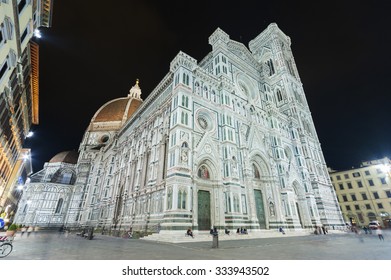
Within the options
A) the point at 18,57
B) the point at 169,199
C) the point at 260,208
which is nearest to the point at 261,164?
the point at 260,208

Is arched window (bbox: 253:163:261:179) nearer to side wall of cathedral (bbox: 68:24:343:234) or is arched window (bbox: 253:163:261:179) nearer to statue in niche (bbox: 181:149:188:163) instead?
side wall of cathedral (bbox: 68:24:343:234)

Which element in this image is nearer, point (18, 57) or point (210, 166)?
point (18, 57)

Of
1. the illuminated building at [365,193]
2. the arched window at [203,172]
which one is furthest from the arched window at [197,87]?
the illuminated building at [365,193]

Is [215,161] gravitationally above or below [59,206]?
above

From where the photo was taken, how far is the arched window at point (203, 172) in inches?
683

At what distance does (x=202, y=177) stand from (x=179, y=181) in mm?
3396

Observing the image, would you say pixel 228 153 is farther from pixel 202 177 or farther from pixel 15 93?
pixel 15 93

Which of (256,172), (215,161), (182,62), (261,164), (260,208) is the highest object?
(182,62)

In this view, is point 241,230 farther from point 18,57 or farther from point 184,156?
point 18,57

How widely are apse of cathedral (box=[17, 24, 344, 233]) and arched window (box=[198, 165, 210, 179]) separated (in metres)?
0.10

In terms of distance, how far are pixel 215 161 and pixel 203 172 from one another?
1.66 metres

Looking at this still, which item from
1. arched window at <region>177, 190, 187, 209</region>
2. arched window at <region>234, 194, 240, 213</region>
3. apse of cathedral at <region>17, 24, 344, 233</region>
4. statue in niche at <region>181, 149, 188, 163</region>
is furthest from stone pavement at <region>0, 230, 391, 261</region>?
statue in niche at <region>181, 149, 188, 163</region>

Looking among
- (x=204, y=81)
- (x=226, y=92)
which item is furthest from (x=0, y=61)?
(x=226, y=92)

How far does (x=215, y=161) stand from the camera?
18141mm
